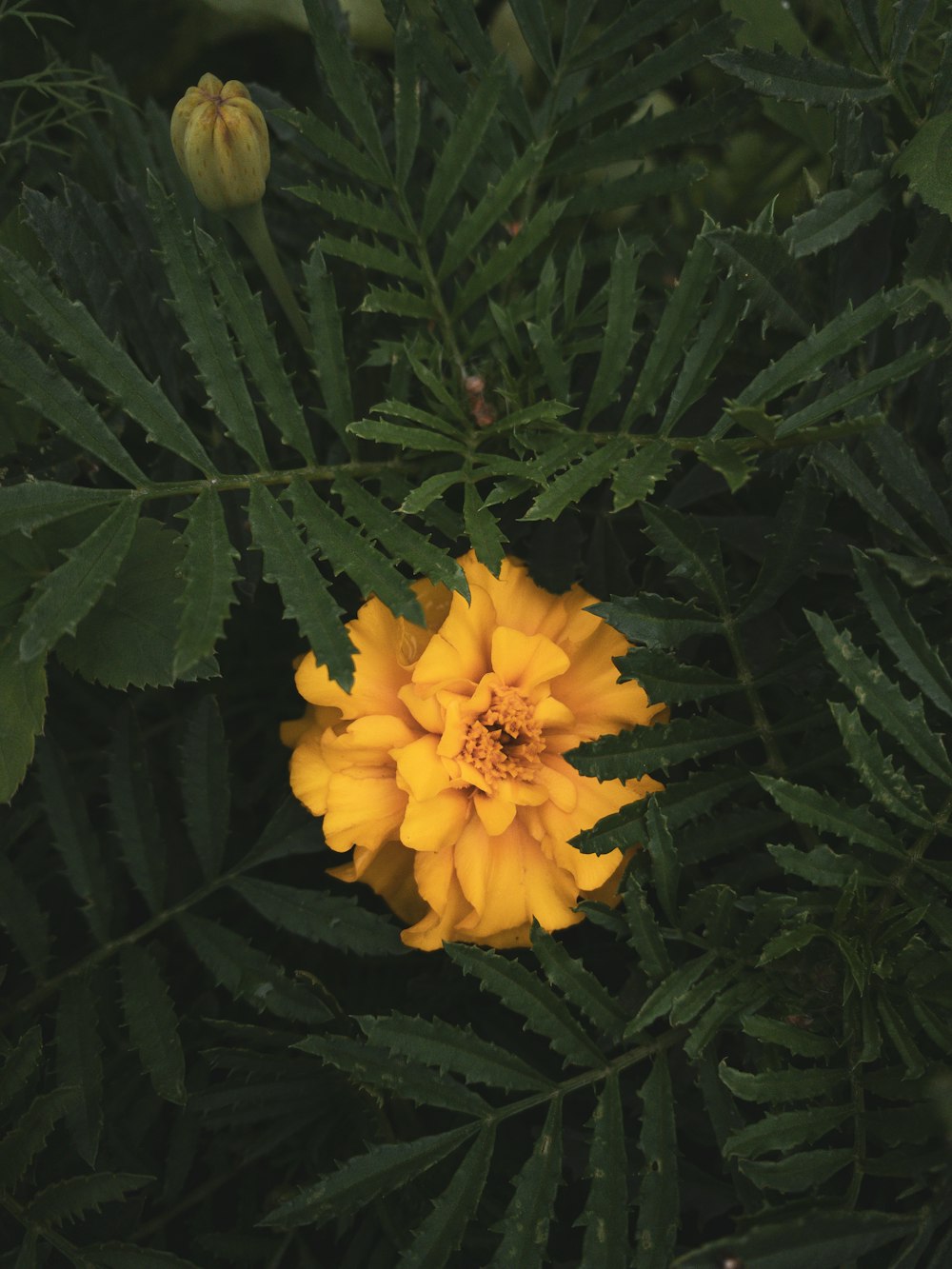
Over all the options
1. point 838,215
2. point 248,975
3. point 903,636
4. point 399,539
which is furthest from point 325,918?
point 838,215

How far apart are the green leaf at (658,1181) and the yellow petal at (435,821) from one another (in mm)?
171

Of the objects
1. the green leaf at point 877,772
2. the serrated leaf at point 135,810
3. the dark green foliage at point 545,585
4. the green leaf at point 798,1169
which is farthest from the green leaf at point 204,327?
the green leaf at point 798,1169

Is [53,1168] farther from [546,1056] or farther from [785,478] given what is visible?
[785,478]

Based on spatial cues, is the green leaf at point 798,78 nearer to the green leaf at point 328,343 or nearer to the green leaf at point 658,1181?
the green leaf at point 328,343

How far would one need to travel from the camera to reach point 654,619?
0.61 metres

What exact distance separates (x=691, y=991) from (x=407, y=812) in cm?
18

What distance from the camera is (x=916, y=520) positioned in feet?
2.34

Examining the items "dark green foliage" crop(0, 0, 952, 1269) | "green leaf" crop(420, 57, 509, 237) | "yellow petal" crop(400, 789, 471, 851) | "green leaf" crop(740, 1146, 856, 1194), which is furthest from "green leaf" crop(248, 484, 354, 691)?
"green leaf" crop(740, 1146, 856, 1194)

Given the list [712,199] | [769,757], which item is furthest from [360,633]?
[712,199]

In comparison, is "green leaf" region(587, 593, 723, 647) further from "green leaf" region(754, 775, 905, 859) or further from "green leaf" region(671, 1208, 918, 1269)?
"green leaf" region(671, 1208, 918, 1269)

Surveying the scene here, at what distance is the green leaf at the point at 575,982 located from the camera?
2.00 ft

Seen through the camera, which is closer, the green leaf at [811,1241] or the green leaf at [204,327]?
the green leaf at [811,1241]

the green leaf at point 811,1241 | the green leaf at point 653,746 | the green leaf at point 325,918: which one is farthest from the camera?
the green leaf at point 325,918

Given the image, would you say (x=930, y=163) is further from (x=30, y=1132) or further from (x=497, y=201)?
(x=30, y=1132)
